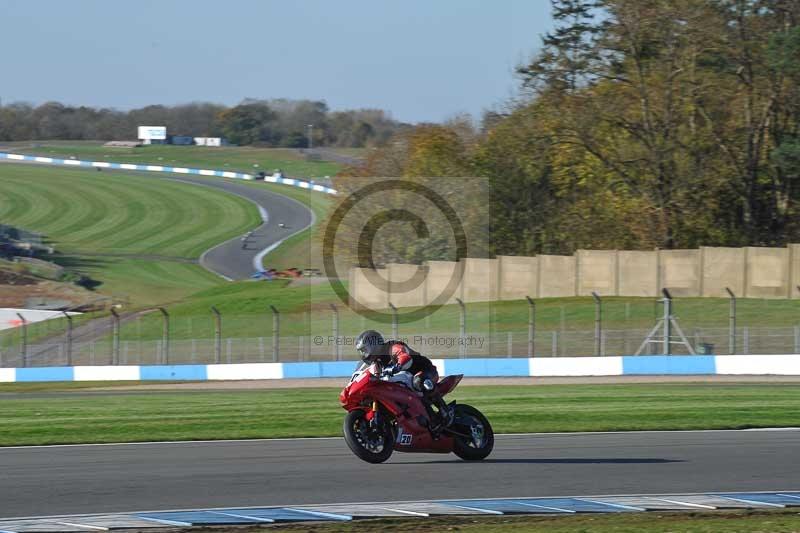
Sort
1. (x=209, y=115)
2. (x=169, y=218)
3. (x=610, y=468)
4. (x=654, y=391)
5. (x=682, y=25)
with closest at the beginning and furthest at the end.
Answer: (x=610, y=468)
(x=654, y=391)
(x=682, y=25)
(x=169, y=218)
(x=209, y=115)

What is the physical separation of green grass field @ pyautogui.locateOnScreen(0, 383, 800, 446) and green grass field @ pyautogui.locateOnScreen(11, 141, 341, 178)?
88.7 metres

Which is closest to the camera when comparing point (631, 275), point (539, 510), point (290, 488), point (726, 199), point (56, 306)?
point (539, 510)

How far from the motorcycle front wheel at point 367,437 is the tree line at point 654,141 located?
39.2 metres

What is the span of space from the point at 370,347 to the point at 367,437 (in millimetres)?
976

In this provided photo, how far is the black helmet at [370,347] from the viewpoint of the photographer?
12.3 metres

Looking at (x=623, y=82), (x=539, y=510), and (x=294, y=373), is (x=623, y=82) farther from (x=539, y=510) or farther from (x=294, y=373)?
(x=539, y=510)

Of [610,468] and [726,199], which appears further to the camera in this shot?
[726,199]

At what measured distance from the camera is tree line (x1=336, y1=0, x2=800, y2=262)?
161 ft

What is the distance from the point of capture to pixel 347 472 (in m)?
12.0

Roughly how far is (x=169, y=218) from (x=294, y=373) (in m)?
60.7

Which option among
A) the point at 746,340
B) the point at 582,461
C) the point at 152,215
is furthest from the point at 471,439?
the point at 152,215

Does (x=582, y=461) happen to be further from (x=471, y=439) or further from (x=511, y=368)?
(x=511, y=368)

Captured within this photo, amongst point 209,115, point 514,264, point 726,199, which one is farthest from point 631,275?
point 209,115

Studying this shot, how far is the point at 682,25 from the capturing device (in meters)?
48.5
